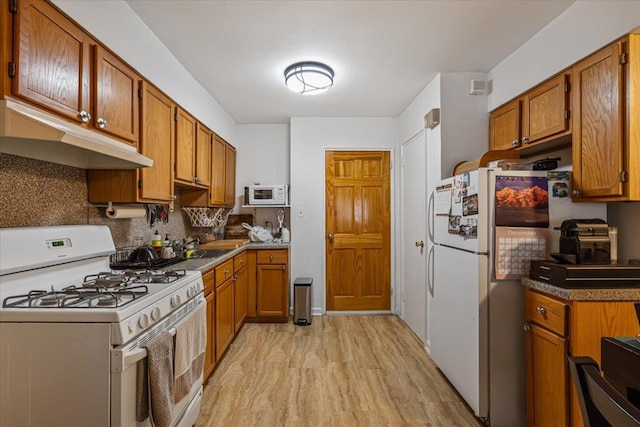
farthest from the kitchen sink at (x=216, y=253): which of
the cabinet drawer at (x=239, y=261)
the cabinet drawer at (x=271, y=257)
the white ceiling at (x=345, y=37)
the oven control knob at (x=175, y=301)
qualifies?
the white ceiling at (x=345, y=37)

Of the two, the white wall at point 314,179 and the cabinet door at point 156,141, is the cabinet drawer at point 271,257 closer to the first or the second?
the white wall at point 314,179

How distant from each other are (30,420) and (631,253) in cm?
307

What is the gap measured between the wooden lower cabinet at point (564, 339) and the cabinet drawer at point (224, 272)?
2199 millimetres

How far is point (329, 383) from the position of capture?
8.34 ft

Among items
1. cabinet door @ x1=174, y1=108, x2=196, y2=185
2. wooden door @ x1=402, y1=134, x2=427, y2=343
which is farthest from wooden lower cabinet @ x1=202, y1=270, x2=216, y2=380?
wooden door @ x1=402, y1=134, x2=427, y2=343

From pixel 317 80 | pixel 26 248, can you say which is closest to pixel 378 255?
pixel 317 80

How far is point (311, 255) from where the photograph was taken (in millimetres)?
4199

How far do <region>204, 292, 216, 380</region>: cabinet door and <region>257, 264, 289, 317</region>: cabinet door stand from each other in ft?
4.20

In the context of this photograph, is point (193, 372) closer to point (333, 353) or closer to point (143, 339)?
point (143, 339)

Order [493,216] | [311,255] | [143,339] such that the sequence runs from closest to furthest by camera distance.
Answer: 1. [143,339]
2. [493,216]
3. [311,255]

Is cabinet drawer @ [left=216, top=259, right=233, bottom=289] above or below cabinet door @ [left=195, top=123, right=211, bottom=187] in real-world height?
below

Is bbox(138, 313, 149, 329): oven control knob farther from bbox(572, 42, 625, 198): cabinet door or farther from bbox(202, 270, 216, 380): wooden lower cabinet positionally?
bbox(572, 42, 625, 198): cabinet door

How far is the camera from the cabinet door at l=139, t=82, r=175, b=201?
2098mm

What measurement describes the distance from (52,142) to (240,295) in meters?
2.51
